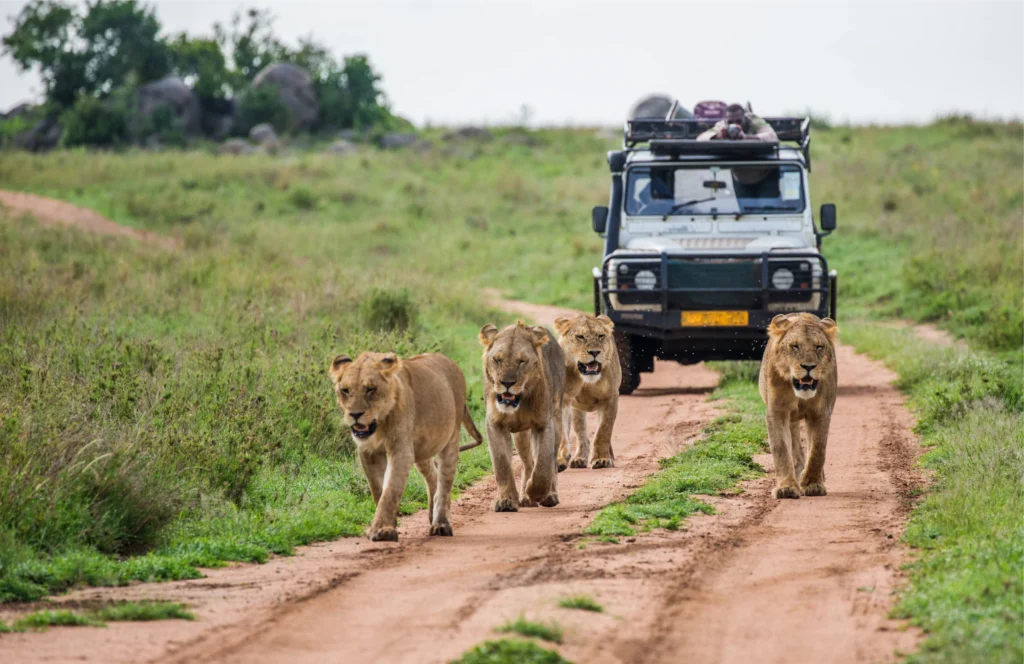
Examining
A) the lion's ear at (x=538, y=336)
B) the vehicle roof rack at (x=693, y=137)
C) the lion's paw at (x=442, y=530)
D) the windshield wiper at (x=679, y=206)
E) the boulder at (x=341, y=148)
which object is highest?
the boulder at (x=341, y=148)

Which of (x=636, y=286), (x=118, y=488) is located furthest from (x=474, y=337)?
(x=118, y=488)

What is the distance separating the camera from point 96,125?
53219 millimetres

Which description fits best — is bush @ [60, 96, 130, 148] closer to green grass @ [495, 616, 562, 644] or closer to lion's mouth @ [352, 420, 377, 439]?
lion's mouth @ [352, 420, 377, 439]

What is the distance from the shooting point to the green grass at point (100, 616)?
5848 millimetres

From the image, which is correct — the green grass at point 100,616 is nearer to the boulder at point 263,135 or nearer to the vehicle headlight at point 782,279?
the vehicle headlight at point 782,279

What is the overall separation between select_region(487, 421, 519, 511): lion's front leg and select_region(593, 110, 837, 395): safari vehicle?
5581 millimetres

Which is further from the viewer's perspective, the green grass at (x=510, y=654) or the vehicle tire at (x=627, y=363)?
the vehicle tire at (x=627, y=363)

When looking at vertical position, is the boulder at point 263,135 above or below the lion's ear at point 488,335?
above

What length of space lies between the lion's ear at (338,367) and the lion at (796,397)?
292 centimetres

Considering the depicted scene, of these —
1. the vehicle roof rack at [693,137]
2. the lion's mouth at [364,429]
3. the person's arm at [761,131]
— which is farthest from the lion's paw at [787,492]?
the person's arm at [761,131]

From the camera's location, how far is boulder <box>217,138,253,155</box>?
49931 mm

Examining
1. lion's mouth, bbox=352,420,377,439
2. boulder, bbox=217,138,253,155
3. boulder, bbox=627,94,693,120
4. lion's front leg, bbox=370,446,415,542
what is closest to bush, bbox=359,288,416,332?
lion's front leg, bbox=370,446,415,542

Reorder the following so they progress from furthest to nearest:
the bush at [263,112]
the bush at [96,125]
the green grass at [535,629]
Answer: the bush at [263,112] → the bush at [96,125] → the green grass at [535,629]

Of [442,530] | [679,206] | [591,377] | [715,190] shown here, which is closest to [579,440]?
[591,377]
